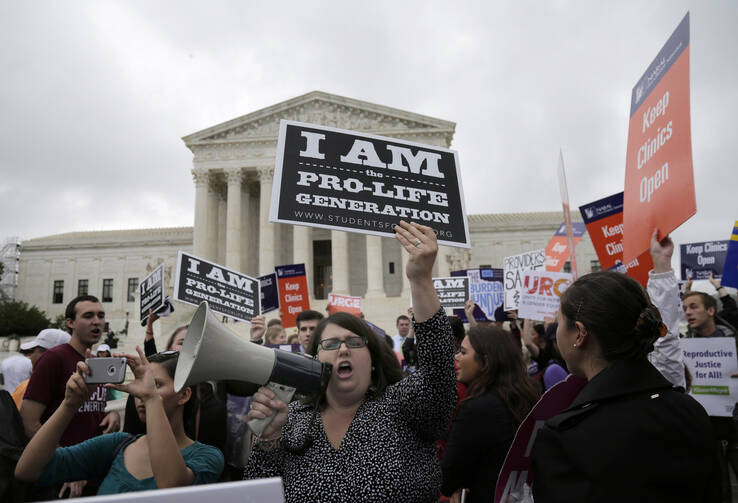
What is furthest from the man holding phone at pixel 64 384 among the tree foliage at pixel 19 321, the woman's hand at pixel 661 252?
the tree foliage at pixel 19 321

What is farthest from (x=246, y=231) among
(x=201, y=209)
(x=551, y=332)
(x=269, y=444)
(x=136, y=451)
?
(x=269, y=444)

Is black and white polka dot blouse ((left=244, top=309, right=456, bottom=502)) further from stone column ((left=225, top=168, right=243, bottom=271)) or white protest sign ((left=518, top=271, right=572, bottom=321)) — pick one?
stone column ((left=225, top=168, right=243, bottom=271))

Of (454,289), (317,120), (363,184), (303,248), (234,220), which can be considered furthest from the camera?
(317,120)

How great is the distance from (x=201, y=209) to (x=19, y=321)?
57.8 ft

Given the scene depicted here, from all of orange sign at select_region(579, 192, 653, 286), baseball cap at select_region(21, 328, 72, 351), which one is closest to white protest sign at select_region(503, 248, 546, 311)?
orange sign at select_region(579, 192, 653, 286)

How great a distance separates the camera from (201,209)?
40250mm

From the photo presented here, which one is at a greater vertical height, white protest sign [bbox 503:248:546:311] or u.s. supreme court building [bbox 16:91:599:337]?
u.s. supreme court building [bbox 16:91:599:337]

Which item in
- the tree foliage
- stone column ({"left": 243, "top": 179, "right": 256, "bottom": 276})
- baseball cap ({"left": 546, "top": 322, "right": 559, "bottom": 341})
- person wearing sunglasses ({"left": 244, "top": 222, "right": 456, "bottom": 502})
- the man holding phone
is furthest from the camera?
the tree foliage

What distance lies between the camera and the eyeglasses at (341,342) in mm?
2607

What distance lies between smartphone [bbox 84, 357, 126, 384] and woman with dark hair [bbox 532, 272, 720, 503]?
198 cm

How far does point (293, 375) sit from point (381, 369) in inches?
28.4

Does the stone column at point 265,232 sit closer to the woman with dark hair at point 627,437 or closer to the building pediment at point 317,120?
the building pediment at point 317,120

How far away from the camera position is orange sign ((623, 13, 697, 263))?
3395mm

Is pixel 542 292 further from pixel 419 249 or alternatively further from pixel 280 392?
pixel 280 392
